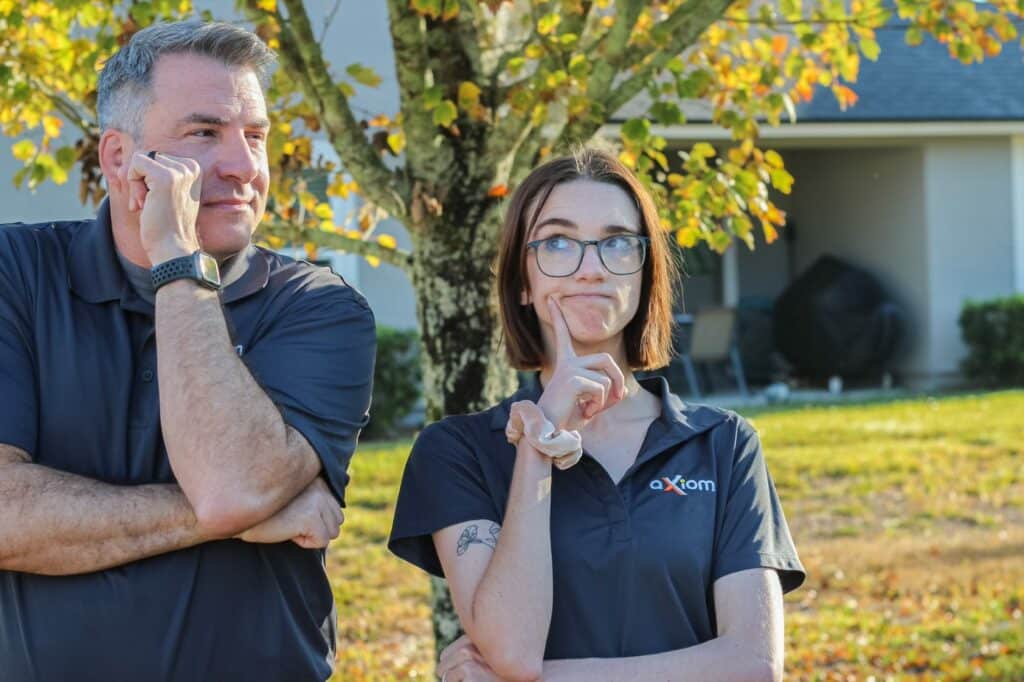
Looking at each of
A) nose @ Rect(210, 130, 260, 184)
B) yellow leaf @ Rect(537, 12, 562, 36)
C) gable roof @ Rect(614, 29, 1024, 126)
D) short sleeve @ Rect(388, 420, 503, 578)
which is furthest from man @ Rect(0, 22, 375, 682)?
gable roof @ Rect(614, 29, 1024, 126)

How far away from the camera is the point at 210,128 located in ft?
9.23

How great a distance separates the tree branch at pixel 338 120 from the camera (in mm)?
4551

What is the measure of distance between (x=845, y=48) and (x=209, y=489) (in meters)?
4.14

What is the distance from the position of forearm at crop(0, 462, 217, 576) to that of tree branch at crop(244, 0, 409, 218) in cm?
219

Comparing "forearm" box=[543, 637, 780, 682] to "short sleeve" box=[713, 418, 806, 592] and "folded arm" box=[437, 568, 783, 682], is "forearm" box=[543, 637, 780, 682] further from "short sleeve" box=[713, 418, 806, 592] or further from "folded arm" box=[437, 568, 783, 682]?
"short sleeve" box=[713, 418, 806, 592]

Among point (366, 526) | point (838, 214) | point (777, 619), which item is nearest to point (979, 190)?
point (838, 214)

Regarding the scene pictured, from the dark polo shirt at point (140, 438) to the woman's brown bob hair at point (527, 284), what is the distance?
1.36 feet

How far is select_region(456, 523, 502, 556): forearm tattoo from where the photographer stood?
2857 millimetres

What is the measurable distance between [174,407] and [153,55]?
2.57ft

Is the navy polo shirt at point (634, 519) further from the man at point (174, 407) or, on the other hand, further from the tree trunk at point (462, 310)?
the tree trunk at point (462, 310)

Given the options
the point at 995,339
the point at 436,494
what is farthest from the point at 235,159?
the point at 995,339

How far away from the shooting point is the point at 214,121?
9.19 ft

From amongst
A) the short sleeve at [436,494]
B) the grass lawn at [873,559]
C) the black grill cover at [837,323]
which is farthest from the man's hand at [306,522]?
the black grill cover at [837,323]

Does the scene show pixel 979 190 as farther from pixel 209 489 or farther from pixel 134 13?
pixel 209 489
